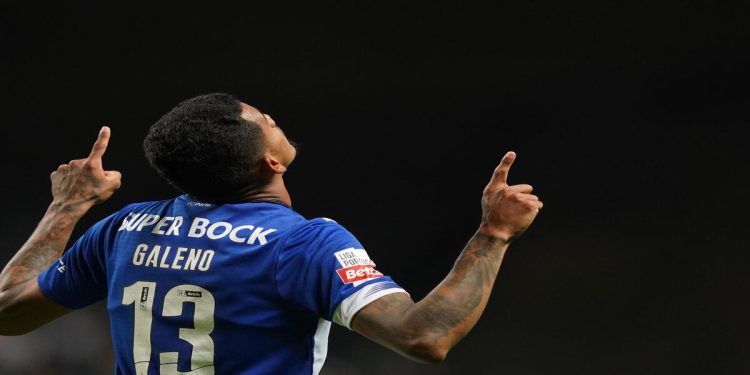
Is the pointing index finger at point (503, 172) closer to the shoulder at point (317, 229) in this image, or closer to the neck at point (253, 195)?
the shoulder at point (317, 229)

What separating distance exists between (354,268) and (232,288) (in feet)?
0.64

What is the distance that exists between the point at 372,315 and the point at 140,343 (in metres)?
0.41

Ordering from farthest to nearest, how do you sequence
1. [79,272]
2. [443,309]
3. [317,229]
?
[79,272] → [317,229] → [443,309]

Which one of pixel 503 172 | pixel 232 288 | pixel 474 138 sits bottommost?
pixel 474 138

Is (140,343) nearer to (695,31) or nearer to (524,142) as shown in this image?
(524,142)

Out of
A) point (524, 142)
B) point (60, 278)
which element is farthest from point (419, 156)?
→ point (60, 278)

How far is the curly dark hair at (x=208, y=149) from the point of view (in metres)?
1.44

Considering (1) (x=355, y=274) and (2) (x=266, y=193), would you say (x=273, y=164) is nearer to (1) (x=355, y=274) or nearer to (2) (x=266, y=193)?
(2) (x=266, y=193)

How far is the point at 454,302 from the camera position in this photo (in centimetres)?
121

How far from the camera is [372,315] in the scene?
1.22 m

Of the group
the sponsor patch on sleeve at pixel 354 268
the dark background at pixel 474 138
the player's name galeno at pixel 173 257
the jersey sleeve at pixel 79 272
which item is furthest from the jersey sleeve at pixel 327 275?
the dark background at pixel 474 138

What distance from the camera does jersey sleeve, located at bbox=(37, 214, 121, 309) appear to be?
61.1 inches

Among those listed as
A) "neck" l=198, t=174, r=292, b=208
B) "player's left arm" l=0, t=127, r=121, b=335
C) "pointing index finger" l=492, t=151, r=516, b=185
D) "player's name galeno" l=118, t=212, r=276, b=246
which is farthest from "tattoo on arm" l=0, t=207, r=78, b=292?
"pointing index finger" l=492, t=151, r=516, b=185

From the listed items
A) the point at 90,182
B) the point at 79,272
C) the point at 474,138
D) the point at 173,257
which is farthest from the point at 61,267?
the point at 474,138
